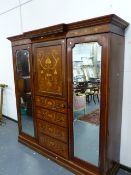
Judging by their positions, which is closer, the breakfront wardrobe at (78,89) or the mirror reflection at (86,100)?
the breakfront wardrobe at (78,89)

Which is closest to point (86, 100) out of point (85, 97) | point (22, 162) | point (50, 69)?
point (85, 97)

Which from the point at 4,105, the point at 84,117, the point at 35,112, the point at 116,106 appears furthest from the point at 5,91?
the point at 116,106

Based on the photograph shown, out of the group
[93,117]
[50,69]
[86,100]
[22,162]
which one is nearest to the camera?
[93,117]

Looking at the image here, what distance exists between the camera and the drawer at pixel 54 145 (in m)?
2.43

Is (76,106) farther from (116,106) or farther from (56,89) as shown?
(116,106)

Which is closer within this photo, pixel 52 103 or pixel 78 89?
pixel 78 89

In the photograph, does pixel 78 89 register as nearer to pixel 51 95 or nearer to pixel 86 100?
pixel 86 100

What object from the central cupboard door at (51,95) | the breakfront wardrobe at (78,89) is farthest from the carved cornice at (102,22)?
the central cupboard door at (51,95)

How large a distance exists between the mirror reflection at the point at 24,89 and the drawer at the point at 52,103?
1.00 ft

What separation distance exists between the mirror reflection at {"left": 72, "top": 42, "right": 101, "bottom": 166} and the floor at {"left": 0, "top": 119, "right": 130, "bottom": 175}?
47 centimetres

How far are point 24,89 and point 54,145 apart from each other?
1.12 metres

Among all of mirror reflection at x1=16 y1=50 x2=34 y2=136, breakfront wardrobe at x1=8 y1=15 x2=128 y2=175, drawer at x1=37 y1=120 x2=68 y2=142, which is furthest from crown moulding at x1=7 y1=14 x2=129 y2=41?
drawer at x1=37 y1=120 x2=68 y2=142

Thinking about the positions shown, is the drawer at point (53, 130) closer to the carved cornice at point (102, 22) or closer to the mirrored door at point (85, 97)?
the mirrored door at point (85, 97)

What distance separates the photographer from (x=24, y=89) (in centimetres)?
297
